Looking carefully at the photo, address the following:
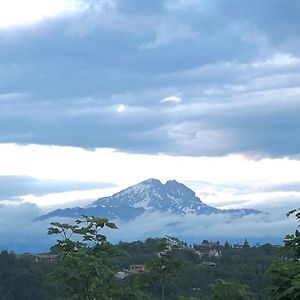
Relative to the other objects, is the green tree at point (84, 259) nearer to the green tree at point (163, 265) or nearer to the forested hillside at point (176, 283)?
the green tree at point (163, 265)

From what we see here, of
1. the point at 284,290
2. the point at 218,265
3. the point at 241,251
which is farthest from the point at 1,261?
the point at 284,290

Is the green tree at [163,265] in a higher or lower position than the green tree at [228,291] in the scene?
higher

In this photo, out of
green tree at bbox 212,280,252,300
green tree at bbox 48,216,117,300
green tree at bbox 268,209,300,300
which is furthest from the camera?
green tree at bbox 212,280,252,300

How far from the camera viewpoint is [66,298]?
644 inches

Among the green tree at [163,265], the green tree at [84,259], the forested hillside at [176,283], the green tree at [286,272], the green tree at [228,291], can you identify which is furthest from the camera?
the forested hillside at [176,283]

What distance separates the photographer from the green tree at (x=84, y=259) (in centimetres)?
1535

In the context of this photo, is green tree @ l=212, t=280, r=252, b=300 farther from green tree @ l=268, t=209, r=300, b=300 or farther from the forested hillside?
the forested hillside

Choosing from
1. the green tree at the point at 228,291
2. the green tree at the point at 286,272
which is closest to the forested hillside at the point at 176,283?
the green tree at the point at 228,291

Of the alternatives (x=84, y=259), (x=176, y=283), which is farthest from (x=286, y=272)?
(x=176, y=283)

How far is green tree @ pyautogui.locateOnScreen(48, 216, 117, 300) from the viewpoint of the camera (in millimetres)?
15352

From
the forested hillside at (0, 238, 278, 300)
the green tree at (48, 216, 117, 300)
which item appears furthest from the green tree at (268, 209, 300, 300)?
the forested hillside at (0, 238, 278, 300)

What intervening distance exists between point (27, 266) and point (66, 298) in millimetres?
71949

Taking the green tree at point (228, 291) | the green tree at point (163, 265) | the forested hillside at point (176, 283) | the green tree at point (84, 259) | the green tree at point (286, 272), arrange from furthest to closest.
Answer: the forested hillside at point (176, 283) → the green tree at point (228, 291) → the green tree at point (163, 265) → the green tree at point (84, 259) → the green tree at point (286, 272)

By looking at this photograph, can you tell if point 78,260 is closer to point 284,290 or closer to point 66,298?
point 66,298
